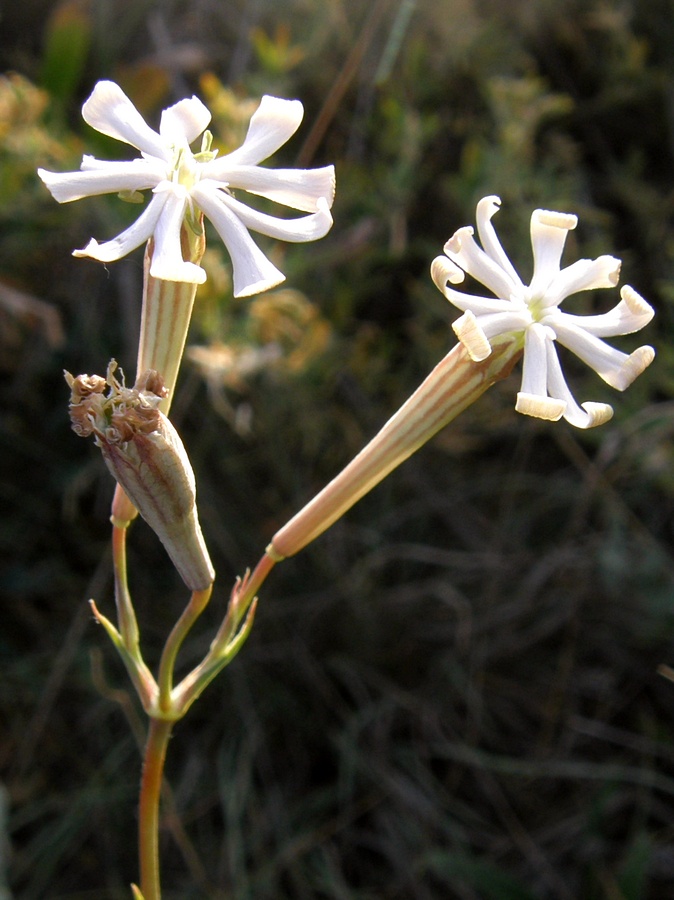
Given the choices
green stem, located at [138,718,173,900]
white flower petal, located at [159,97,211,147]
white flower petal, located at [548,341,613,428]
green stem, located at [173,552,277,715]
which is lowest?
green stem, located at [138,718,173,900]

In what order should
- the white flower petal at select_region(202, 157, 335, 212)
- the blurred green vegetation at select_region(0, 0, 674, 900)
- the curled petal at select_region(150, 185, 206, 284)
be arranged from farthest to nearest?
the blurred green vegetation at select_region(0, 0, 674, 900), the white flower petal at select_region(202, 157, 335, 212), the curled petal at select_region(150, 185, 206, 284)

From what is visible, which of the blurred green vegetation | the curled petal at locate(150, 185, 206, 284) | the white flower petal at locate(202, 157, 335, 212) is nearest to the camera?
the curled petal at locate(150, 185, 206, 284)

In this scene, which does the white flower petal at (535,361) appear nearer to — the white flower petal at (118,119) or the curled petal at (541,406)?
the curled petal at (541,406)

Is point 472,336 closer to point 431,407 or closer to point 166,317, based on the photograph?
point 431,407

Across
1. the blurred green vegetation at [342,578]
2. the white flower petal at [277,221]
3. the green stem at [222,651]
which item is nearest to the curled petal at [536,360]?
the white flower petal at [277,221]

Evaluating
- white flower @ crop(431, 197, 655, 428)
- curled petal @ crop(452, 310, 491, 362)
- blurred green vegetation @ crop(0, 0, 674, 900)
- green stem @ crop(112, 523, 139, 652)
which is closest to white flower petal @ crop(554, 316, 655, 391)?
white flower @ crop(431, 197, 655, 428)

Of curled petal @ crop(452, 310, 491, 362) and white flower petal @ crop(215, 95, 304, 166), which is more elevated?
white flower petal @ crop(215, 95, 304, 166)

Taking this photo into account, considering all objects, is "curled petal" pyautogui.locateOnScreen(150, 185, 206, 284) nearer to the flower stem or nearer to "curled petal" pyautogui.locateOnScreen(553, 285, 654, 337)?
the flower stem
